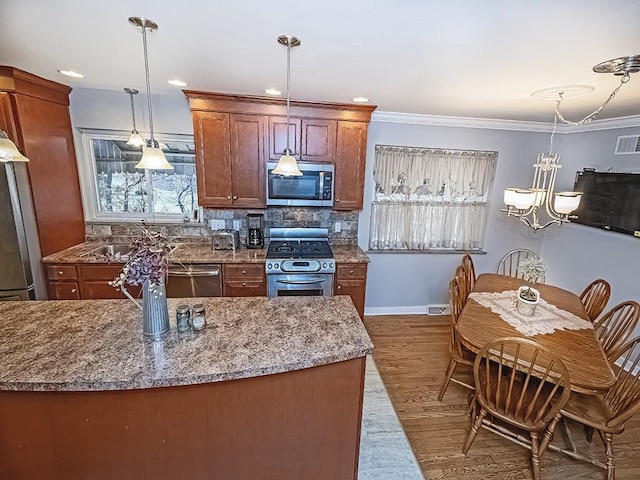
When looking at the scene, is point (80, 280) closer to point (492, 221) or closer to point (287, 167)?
point (287, 167)

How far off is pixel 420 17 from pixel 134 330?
1.99m

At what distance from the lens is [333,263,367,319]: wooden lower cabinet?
326 cm

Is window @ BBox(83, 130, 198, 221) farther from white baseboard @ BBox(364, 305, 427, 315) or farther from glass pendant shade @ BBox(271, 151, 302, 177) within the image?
white baseboard @ BBox(364, 305, 427, 315)

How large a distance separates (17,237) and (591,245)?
5.57 meters

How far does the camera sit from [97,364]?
1.31 m

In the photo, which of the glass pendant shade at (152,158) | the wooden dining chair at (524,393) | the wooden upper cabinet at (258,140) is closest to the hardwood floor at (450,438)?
the wooden dining chair at (524,393)

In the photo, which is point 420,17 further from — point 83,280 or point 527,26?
point 83,280

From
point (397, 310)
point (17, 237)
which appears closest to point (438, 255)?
point (397, 310)

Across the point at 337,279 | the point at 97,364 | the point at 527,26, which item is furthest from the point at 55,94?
the point at 527,26

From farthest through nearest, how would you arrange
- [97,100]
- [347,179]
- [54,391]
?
[347,179] → [97,100] → [54,391]

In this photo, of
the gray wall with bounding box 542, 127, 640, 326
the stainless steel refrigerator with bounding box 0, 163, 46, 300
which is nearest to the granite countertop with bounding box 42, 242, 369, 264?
the stainless steel refrigerator with bounding box 0, 163, 46, 300

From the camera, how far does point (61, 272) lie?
2869 millimetres

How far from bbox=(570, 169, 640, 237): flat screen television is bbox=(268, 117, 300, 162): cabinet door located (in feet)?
9.01

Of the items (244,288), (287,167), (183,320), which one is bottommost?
(244,288)
